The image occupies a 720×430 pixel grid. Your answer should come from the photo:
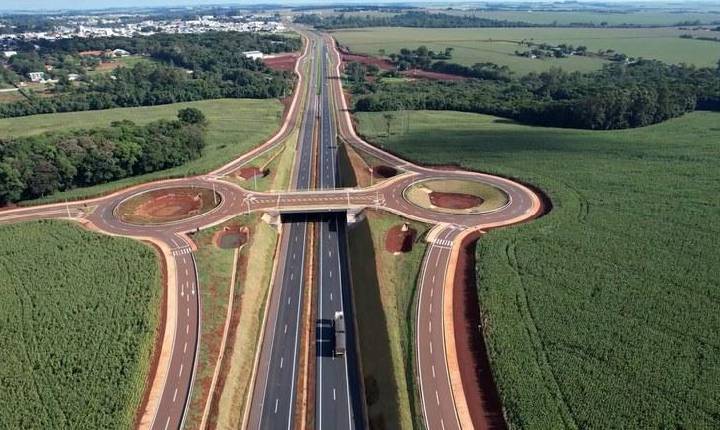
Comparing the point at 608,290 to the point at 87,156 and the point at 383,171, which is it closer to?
the point at 383,171

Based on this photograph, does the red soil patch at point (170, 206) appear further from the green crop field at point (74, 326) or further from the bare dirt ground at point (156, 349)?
the bare dirt ground at point (156, 349)

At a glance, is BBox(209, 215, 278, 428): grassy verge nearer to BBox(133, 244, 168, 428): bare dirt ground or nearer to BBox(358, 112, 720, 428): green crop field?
BBox(133, 244, 168, 428): bare dirt ground

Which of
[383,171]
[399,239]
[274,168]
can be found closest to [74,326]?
[399,239]

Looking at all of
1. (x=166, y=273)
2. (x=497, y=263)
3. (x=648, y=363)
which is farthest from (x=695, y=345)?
(x=166, y=273)

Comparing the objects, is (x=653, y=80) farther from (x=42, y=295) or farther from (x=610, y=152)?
(x=42, y=295)

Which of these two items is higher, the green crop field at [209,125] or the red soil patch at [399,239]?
the green crop field at [209,125]

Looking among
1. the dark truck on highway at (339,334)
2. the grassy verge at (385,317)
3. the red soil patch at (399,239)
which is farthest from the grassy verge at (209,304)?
the red soil patch at (399,239)

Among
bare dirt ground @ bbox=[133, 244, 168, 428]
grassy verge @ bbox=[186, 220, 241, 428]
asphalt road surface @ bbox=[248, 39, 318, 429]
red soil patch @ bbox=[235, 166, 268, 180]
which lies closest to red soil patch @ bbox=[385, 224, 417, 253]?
asphalt road surface @ bbox=[248, 39, 318, 429]
